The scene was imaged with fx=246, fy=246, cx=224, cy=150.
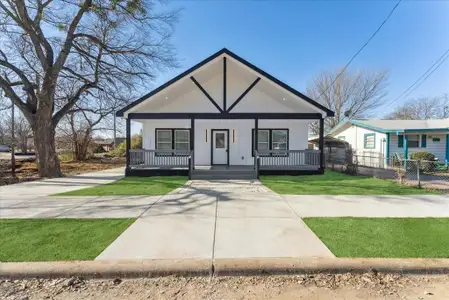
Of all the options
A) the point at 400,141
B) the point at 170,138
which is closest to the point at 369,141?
the point at 400,141

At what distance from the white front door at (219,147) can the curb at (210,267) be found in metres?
11.2

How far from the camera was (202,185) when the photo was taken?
946cm

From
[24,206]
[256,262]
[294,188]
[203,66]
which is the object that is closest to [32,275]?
[256,262]

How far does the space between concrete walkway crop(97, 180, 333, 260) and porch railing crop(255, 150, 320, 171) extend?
17.5 ft

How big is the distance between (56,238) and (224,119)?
32.6 ft

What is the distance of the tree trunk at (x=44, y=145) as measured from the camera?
39.7 feet

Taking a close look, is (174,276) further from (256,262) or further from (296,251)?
(296,251)

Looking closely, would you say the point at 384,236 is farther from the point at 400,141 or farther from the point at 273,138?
the point at 400,141

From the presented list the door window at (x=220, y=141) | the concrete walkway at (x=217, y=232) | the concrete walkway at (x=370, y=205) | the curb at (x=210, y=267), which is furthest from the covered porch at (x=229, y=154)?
the curb at (x=210, y=267)

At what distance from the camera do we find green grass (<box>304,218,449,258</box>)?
139 inches

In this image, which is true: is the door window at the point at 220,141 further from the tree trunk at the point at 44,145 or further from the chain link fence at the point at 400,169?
the tree trunk at the point at 44,145

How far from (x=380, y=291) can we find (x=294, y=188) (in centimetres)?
591

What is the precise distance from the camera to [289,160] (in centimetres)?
1328

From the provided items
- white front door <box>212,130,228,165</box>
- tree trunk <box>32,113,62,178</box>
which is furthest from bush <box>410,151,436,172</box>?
tree trunk <box>32,113,62,178</box>
